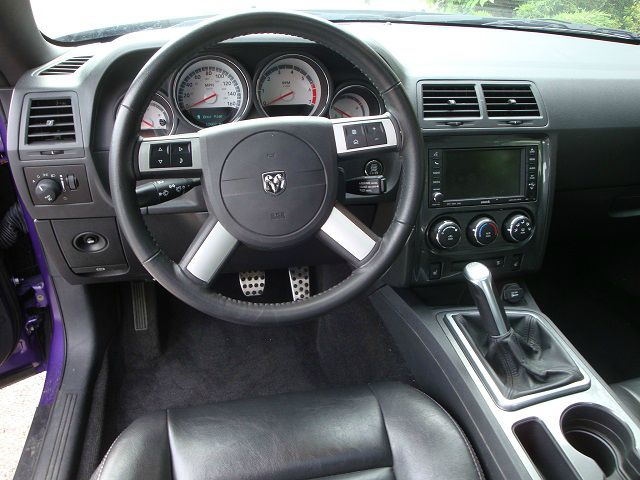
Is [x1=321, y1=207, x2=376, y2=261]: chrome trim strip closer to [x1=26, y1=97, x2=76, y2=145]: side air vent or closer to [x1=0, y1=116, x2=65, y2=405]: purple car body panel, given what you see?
[x1=26, y1=97, x2=76, y2=145]: side air vent

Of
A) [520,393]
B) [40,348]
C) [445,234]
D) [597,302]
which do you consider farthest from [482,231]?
[40,348]

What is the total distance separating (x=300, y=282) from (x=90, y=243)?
0.75 meters

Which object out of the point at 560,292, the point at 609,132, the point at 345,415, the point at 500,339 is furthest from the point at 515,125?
the point at 560,292

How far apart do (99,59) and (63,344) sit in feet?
3.03

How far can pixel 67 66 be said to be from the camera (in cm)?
137

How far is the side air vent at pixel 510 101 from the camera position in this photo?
1.52m

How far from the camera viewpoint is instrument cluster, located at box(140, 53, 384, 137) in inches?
53.7

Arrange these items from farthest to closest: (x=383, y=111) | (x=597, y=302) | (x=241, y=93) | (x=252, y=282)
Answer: (x=597, y=302) → (x=252, y=282) → (x=383, y=111) → (x=241, y=93)

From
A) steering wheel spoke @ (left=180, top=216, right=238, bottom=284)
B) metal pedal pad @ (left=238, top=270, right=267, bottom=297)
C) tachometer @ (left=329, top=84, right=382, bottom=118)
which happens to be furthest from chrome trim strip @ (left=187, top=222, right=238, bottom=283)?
metal pedal pad @ (left=238, top=270, right=267, bottom=297)

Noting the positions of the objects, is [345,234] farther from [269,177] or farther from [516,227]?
[516,227]

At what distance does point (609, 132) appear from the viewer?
67.9 inches

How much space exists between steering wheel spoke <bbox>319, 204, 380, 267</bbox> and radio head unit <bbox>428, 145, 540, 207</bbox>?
405 millimetres

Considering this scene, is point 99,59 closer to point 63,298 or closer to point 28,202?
point 28,202

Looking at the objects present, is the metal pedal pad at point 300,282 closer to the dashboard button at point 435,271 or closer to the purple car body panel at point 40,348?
the dashboard button at point 435,271
